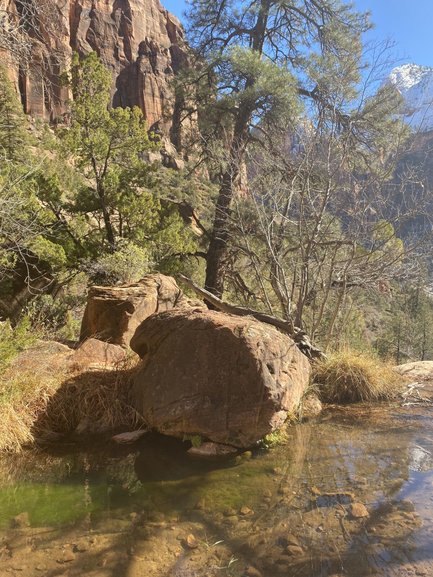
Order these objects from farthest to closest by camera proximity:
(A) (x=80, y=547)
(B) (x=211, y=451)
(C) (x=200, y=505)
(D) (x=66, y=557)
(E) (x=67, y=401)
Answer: (E) (x=67, y=401) → (B) (x=211, y=451) → (C) (x=200, y=505) → (A) (x=80, y=547) → (D) (x=66, y=557)

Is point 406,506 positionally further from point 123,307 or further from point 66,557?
point 123,307

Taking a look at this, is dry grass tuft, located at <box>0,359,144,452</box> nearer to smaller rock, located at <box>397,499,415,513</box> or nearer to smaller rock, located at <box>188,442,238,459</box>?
smaller rock, located at <box>188,442,238,459</box>

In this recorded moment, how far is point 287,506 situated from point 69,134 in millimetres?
9508

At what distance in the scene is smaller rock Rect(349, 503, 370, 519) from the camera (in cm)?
340

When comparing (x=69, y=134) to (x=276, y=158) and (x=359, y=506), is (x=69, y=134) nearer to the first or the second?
(x=276, y=158)

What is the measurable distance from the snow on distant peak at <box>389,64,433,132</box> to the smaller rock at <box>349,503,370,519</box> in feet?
19.5

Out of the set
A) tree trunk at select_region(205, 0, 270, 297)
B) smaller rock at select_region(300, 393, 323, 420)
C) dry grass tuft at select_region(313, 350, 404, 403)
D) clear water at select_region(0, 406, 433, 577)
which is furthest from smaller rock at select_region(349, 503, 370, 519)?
tree trunk at select_region(205, 0, 270, 297)

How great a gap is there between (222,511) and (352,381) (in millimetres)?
3941

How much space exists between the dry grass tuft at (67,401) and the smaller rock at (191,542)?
2394 mm

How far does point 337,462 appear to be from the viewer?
14.7 feet

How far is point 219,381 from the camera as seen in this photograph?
4859 millimetres

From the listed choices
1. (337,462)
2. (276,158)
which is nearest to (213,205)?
(276,158)

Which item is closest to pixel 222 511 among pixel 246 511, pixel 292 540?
pixel 246 511

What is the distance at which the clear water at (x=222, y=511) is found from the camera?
2.89m
